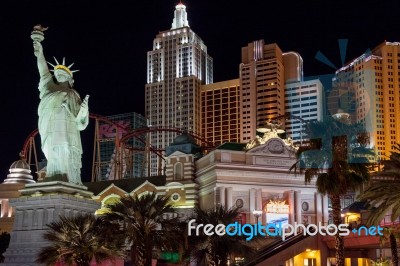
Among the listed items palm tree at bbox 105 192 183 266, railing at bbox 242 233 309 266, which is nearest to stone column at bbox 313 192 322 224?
railing at bbox 242 233 309 266

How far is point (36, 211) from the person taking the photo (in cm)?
4969

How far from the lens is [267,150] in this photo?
190 ft

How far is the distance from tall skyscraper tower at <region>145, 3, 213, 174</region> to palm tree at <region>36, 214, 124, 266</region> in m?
111

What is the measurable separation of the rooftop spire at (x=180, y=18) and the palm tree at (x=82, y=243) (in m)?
123

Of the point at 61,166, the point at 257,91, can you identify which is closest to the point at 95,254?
the point at 61,166

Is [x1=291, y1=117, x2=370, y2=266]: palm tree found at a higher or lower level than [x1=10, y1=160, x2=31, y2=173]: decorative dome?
Result: lower

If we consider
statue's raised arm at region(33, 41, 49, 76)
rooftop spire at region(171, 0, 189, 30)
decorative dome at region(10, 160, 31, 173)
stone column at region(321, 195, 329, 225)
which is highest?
rooftop spire at region(171, 0, 189, 30)

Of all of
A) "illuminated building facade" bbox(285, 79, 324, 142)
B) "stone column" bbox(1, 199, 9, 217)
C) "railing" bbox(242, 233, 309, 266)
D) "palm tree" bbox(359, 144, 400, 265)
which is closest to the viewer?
"palm tree" bbox(359, 144, 400, 265)

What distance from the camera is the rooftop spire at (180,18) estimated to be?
15362 centimetres

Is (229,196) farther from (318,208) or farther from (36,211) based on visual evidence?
(36,211)

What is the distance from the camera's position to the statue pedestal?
158 ft

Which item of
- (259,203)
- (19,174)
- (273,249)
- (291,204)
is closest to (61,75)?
(19,174)

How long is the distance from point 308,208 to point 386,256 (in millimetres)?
14278

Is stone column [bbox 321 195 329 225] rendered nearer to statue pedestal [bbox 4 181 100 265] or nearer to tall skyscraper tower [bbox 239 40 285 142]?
statue pedestal [bbox 4 181 100 265]
